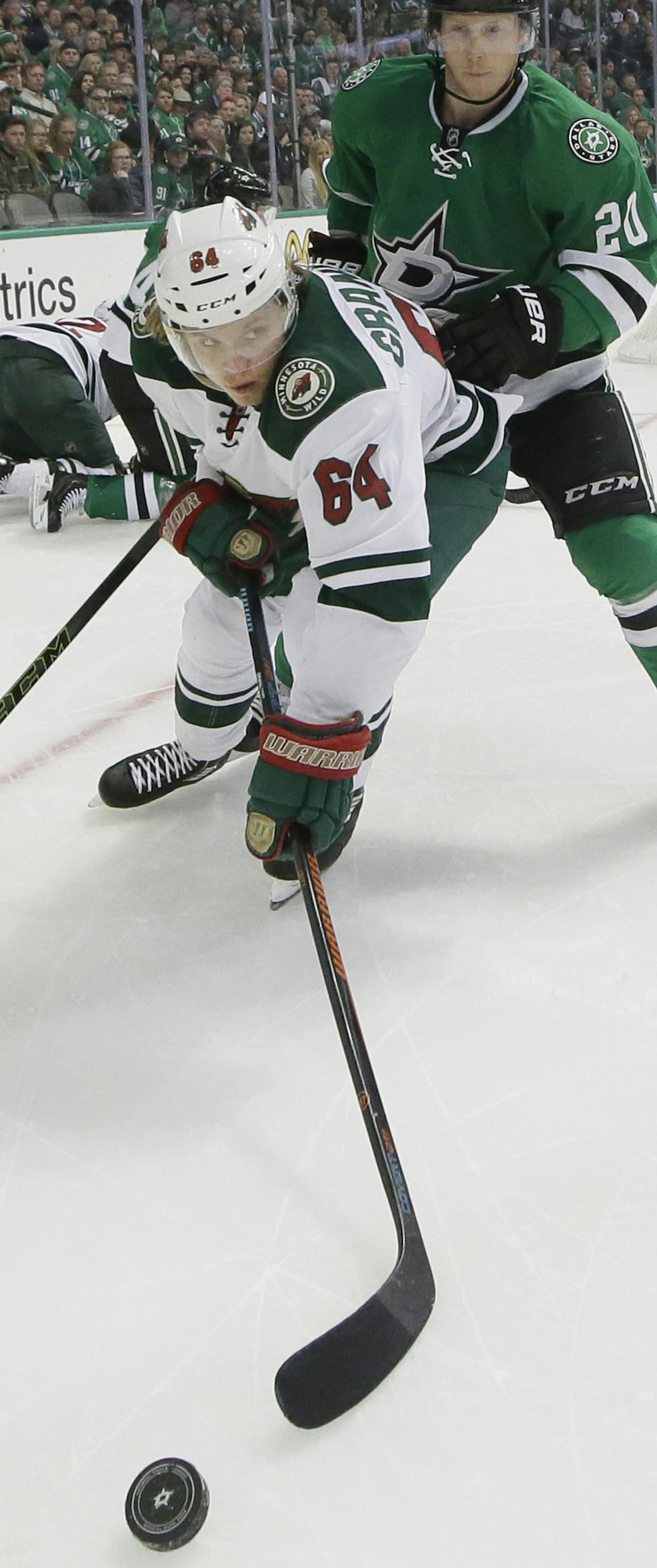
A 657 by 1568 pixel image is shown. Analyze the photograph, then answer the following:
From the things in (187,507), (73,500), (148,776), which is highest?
(187,507)

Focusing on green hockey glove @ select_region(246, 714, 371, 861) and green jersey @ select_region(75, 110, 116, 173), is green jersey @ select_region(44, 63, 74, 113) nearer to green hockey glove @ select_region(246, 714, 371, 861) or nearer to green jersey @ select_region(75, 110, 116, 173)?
green jersey @ select_region(75, 110, 116, 173)

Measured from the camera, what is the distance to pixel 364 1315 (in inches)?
44.3

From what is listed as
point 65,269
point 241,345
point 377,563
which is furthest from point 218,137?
point 377,563

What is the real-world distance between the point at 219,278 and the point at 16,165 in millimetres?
5014

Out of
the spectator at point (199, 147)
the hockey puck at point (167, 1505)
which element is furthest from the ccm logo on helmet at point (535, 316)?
the spectator at point (199, 147)

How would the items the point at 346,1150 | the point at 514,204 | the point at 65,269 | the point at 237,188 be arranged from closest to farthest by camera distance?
the point at 346,1150 < the point at 514,204 < the point at 237,188 < the point at 65,269

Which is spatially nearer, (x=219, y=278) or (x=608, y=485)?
(x=219, y=278)

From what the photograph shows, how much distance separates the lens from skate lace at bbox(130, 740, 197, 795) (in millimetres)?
2039

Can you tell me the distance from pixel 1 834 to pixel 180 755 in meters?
0.30

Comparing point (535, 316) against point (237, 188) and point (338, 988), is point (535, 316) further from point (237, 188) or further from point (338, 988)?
point (237, 188)

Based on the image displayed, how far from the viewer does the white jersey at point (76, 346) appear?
3.82m

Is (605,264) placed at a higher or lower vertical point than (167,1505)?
higher

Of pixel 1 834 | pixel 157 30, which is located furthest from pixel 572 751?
pixel 157 30

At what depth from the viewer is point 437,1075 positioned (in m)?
1.45
